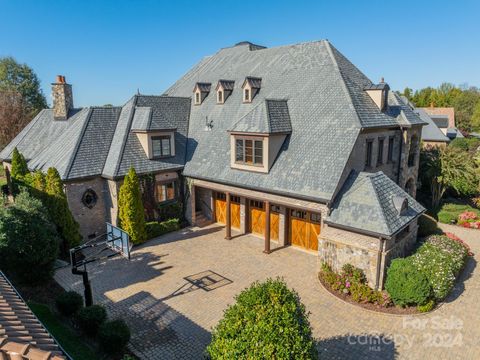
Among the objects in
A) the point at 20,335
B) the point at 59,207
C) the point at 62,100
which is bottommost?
the point at 59,207

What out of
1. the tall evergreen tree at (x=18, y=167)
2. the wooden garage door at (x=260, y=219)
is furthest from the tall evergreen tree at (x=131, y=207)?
the tall evergreen tree at (x=18, y=167)

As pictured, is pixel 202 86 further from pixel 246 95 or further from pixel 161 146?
pixel 161 146

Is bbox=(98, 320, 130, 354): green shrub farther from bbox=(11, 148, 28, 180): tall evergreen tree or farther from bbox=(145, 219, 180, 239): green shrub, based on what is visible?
bbox=(11, 148, 28, 180): tall evergreen tree

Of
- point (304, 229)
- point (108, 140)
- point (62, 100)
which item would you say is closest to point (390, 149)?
point (304, 229)

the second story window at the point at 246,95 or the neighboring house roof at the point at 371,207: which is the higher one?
the second story window at the point at 246,95

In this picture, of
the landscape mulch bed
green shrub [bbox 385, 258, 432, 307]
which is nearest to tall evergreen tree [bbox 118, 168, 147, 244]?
the landscape mulch bed

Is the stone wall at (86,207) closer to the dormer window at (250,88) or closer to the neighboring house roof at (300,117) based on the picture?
the neighboring house roof at (300,117)

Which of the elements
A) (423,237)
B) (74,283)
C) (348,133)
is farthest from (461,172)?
(74,283)
